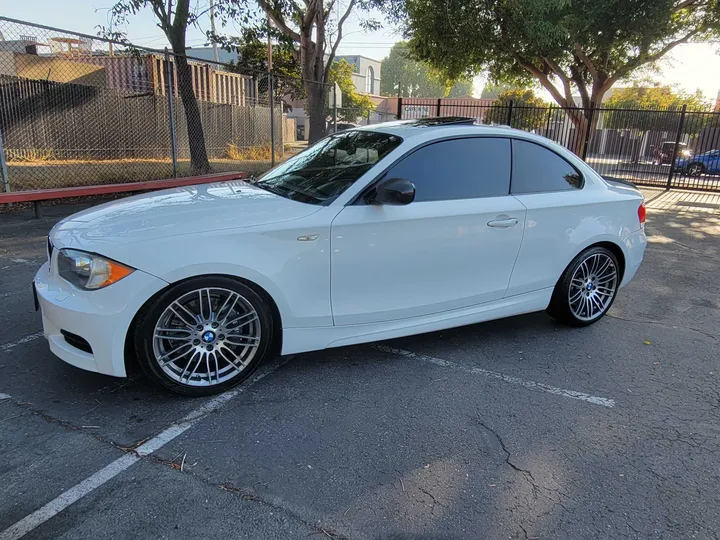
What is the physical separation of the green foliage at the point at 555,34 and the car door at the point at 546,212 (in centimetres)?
1137

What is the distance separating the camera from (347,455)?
106 inches

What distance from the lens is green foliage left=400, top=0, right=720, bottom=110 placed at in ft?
47.0

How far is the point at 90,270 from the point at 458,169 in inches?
100

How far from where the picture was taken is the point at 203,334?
10.2 feet

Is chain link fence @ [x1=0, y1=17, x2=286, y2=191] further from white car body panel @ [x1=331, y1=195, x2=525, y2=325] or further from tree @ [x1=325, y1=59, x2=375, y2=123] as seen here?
tree @ [x1=325, y1=59, x2=375, y2=123]

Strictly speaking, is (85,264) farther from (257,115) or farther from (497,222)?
(257,115)

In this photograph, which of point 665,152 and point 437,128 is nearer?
point 437,128

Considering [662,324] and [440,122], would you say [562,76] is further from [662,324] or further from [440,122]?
[440,122]

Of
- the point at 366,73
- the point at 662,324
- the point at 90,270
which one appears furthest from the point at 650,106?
the point at 366,73

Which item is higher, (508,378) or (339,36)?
(339,36)

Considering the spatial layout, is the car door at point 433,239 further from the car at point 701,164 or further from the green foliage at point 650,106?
the car at point 701,164

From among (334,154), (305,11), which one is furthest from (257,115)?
(334,154)

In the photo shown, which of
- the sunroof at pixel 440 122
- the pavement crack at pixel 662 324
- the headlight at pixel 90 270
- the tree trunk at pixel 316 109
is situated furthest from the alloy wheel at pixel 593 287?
the tree trunk at pixel 316 109

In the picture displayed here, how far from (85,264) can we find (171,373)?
31.3 inches
